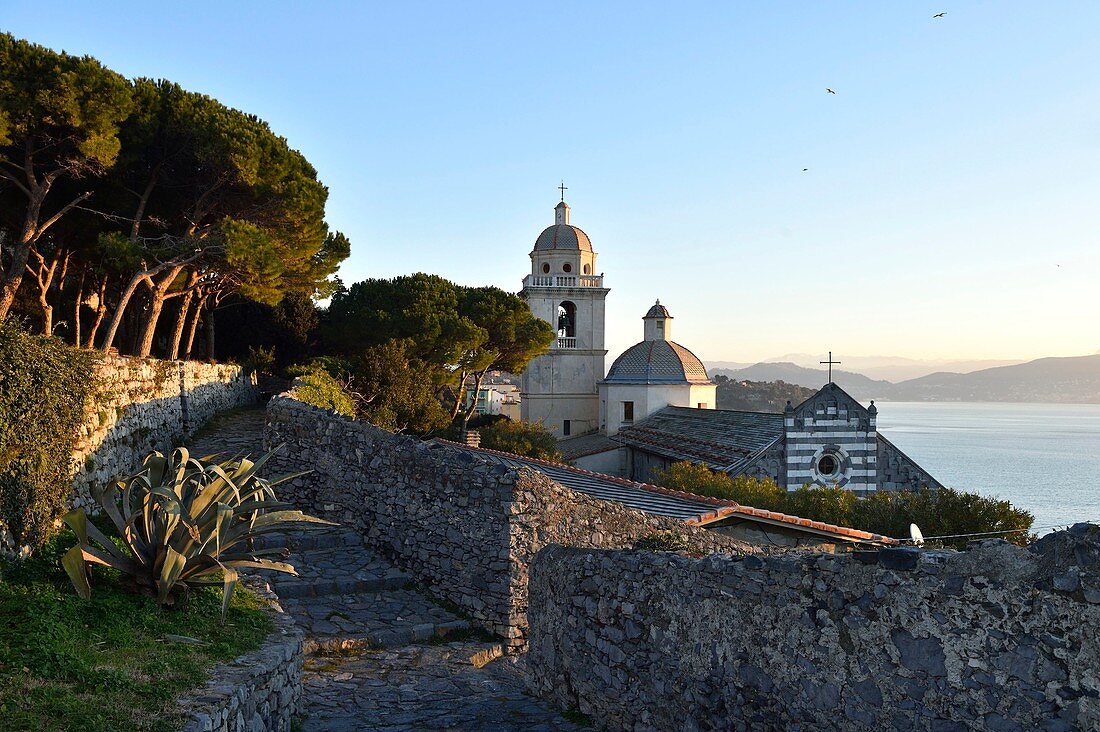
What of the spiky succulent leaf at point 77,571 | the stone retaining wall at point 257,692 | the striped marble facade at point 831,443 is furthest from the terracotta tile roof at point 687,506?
the striped marble facade at point 831,443

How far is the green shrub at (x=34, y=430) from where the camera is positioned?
5.82m

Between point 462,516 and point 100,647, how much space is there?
448 centimetres

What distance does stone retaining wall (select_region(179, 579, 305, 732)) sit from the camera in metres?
4.30

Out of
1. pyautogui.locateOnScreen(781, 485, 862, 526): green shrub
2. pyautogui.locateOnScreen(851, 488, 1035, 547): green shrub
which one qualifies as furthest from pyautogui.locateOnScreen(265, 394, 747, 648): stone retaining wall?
pyautogui.locateOnScreen(781, 485, 862, 526): green shrub

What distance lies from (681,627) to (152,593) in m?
4.01

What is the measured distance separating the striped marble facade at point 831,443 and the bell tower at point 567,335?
21.4m

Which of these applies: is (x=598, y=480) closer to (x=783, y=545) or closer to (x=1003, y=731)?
(x=783, y=545)

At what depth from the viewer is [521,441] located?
A: 3234 centimetres

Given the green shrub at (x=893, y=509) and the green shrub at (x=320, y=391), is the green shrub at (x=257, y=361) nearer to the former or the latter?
the green shrub at (x=320, y=391)

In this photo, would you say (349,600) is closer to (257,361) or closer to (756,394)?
(257,361)

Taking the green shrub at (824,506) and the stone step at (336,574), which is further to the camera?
the green shrub at (824,506)

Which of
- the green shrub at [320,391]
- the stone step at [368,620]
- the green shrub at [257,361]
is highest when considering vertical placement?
the green shrub at [257,361]

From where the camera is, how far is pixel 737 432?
3036 cm

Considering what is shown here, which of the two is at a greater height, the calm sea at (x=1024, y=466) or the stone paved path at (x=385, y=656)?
the stone paved path at (x=385, y=656)
